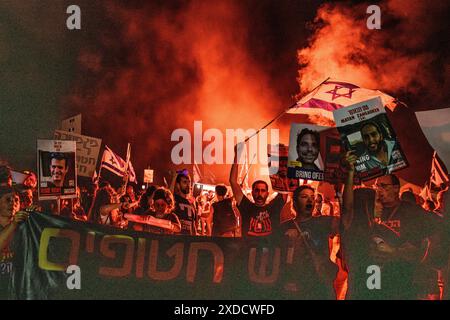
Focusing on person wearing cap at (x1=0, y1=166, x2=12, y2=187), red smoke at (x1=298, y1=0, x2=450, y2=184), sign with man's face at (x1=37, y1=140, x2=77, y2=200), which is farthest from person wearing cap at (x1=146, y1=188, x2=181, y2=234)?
red smoke at (x1=298, y1=0, x2=450, y2=184)

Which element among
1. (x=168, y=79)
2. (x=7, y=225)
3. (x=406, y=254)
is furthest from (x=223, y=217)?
(x=7, y=225)

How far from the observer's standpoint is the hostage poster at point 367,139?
5969 millimetres

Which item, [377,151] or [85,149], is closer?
[85,149]

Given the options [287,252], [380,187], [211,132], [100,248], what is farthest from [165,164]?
[380,187]

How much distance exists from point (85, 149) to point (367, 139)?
7.98 ft

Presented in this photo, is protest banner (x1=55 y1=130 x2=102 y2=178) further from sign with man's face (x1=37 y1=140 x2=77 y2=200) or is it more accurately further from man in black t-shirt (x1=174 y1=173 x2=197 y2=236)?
man in black t-shirt (x1=174 y1=173 x2=197 y2=236)

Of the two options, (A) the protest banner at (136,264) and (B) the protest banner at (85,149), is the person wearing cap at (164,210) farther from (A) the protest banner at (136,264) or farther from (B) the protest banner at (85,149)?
(B) the protest banner at (85,149)

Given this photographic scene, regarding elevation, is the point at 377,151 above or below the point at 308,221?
above

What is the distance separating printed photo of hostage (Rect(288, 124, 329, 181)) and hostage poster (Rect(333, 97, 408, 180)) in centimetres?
23

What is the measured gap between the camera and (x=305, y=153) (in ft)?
19.6

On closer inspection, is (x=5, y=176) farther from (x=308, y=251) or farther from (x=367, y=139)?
(x=367, y=139)

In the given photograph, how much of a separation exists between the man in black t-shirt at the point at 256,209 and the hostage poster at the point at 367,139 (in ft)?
2.63

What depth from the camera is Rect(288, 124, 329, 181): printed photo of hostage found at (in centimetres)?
595

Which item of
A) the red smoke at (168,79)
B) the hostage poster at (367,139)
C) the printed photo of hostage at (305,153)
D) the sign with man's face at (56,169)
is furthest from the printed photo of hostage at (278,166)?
the sign with man's face at (56,169)
